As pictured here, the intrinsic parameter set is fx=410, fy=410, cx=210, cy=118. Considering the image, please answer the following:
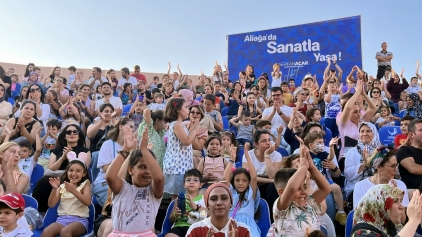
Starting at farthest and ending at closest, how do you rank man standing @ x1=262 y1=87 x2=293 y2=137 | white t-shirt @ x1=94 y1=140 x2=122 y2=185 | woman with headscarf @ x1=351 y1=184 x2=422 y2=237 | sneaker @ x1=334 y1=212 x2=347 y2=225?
1. man standing @ x1=262 y1=87 x2=293 y2=137
2. white t-shirt @ x1=94 y1=140 x2=122 y2=185
3. sneaker @ x1=334 y1=212 x2=347 y2=225
4. woman with headscarf @ x1=351 y1=184 x2=422 y2=237

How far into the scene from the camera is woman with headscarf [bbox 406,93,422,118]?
355 inches

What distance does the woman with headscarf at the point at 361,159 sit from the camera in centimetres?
485

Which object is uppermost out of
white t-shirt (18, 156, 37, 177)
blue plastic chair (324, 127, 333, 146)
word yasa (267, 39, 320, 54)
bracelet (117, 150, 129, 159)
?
word yasa (267, 39, 320, 54)

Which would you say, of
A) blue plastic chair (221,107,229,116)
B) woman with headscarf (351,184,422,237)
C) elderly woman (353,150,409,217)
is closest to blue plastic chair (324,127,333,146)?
elderly woman (353,150,409,217)

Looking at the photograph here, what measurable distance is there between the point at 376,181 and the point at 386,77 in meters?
8.63

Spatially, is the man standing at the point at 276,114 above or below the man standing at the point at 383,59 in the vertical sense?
below

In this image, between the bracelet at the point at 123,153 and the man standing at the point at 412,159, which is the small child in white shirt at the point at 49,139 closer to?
the bracelet at the point at 123,153

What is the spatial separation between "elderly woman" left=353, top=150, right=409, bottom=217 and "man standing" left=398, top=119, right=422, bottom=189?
382 millimetres

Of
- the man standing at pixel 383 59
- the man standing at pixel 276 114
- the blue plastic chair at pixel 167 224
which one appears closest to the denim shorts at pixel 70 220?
the blue plastic chair at pixel 167 224

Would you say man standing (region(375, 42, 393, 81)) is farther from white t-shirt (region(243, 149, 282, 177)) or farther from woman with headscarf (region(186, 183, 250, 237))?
woman with headscarf (region(186, 183, 250, 237))

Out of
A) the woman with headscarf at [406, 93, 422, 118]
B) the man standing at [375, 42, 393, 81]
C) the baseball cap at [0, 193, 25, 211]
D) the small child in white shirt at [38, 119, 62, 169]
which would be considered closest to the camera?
the baseball cap at [0, 193, 25, 211]

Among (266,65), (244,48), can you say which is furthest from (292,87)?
(244,48)

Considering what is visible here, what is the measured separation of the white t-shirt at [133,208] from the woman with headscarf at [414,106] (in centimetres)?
764

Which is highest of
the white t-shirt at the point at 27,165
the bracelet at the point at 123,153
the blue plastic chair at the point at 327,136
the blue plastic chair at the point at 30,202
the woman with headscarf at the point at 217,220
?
the blue plastic chair at the point at 327,136
